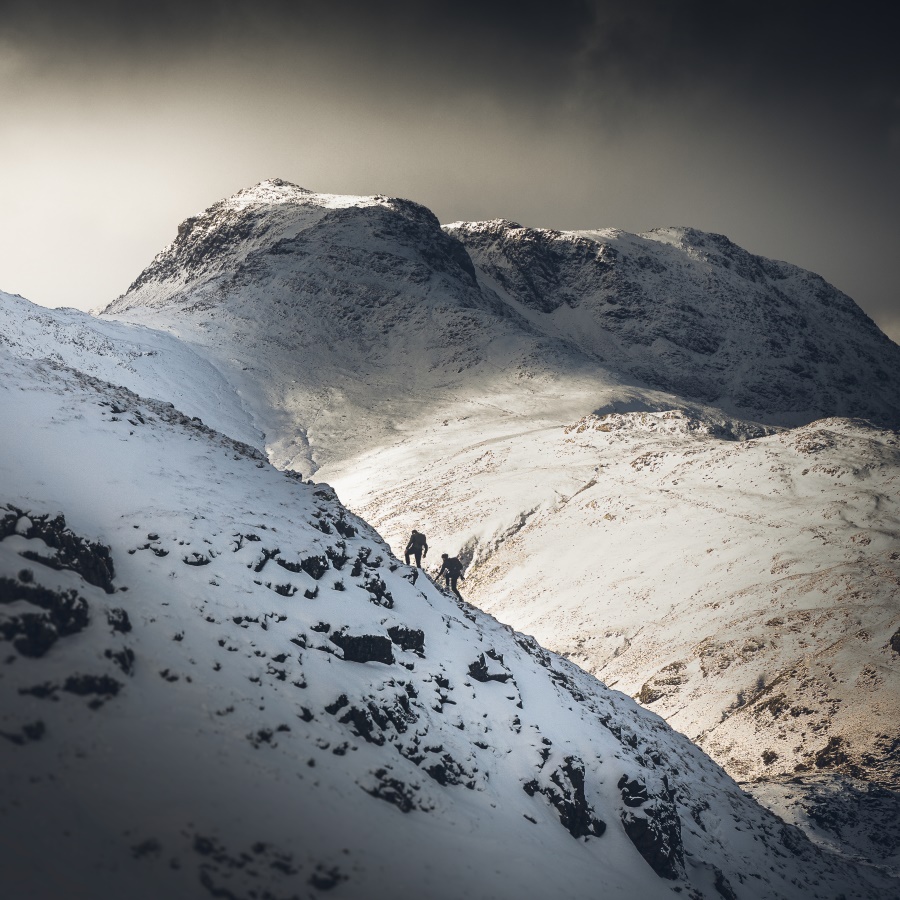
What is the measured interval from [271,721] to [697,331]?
567ft

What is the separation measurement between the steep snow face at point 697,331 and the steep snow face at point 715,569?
94204 millimetres

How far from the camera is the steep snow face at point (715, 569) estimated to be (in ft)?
97.9

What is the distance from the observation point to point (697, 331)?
17088 centimetres

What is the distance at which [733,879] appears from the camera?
2028cm

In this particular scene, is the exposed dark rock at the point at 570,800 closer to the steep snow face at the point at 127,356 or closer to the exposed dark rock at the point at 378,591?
the exposed dark rock at the point at 378,591

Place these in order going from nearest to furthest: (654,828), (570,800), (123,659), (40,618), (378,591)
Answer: (40,618) < (123,659) < (570,800) < (654,828) < (378,591)

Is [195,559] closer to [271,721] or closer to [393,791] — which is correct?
[271,721]

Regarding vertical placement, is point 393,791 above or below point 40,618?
below

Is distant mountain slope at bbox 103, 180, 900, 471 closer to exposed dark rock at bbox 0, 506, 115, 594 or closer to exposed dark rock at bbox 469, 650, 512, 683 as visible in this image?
exposed dark rock at bbox 469, 650, 512, 683

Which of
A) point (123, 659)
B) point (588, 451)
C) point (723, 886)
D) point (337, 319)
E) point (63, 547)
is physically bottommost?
point (723, 886)

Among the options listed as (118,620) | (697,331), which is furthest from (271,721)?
(697,331)

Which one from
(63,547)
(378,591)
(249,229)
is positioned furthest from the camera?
(249,229)

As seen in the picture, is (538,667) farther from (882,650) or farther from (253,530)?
(882,650)

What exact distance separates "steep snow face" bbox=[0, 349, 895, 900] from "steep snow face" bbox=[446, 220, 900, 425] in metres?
132
